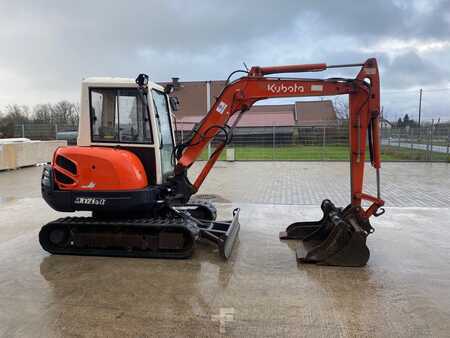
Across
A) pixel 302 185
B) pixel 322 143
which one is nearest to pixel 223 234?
pixel 302 185

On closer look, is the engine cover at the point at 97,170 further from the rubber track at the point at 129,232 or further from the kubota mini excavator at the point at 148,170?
the rubber track at the point at 129,232

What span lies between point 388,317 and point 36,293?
3.63 metres

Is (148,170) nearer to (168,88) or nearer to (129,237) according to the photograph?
(129,237)

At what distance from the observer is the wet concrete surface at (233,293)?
3498 millimetres

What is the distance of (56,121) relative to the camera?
24953 millimetres

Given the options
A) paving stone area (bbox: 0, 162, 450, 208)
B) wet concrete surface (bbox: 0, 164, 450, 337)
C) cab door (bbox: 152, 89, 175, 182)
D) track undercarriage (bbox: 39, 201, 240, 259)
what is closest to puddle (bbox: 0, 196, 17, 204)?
paving stone area (bbox: 0, 162, 450, 208)

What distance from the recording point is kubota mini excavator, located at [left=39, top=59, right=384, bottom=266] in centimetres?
523

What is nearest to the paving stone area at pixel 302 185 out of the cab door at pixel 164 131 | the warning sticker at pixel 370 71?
the cab door at pixel 164 131

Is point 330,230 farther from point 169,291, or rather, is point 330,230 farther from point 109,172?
point 109,172

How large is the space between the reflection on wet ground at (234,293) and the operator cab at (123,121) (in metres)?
1.49

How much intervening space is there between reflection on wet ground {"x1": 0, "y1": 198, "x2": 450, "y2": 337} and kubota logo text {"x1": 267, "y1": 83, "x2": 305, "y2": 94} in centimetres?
228

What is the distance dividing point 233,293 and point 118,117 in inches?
117

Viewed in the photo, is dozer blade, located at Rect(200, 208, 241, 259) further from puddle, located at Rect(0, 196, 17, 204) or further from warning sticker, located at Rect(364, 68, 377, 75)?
puddle, located at Rect(0, 196, 17, 204)

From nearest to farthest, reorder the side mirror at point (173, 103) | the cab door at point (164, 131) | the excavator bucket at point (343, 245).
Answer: the excavator bucket at point (343, 245) → the cab door at point (164, 131) → the side mirror at point (173, 103)
